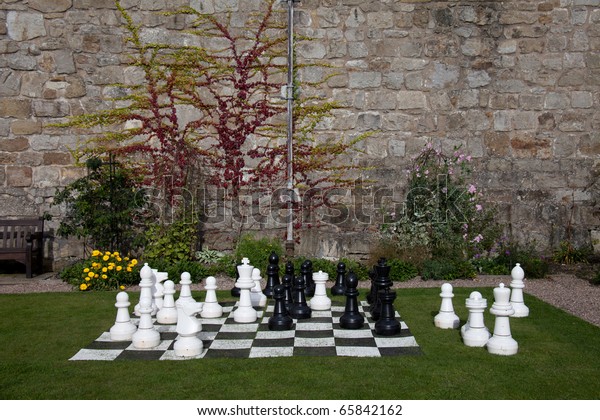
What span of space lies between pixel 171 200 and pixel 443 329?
5.39 meters

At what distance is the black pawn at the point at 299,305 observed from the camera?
5.86 meters

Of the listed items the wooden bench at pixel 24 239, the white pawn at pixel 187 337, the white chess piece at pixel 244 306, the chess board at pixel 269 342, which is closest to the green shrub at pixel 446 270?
the chess board at pixel 269 342

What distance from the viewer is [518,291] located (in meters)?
6.13

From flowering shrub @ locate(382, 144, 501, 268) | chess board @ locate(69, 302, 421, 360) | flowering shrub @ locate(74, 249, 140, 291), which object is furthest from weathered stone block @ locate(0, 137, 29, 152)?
flowering shrub @ locate(382, 144, 501, 268)

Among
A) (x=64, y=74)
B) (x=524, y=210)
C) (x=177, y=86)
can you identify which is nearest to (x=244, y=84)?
(x=177, y=86)

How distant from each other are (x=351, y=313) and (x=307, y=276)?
1354 millimetres

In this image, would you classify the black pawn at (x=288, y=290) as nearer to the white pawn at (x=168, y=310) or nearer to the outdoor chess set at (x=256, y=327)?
the outdoor chess set at (x=256, y=327)

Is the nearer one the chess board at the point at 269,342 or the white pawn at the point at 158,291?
the chess board at the point at 269,342

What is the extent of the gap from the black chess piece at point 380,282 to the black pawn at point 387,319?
68 millimetres

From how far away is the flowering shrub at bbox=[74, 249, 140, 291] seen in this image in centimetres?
795

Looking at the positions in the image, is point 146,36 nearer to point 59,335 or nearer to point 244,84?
point 244,84

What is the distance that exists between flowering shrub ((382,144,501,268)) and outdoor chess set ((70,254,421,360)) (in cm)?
279

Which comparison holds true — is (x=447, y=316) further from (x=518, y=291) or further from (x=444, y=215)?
(x=444, y=215)

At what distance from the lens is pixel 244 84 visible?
1011 centimetres
